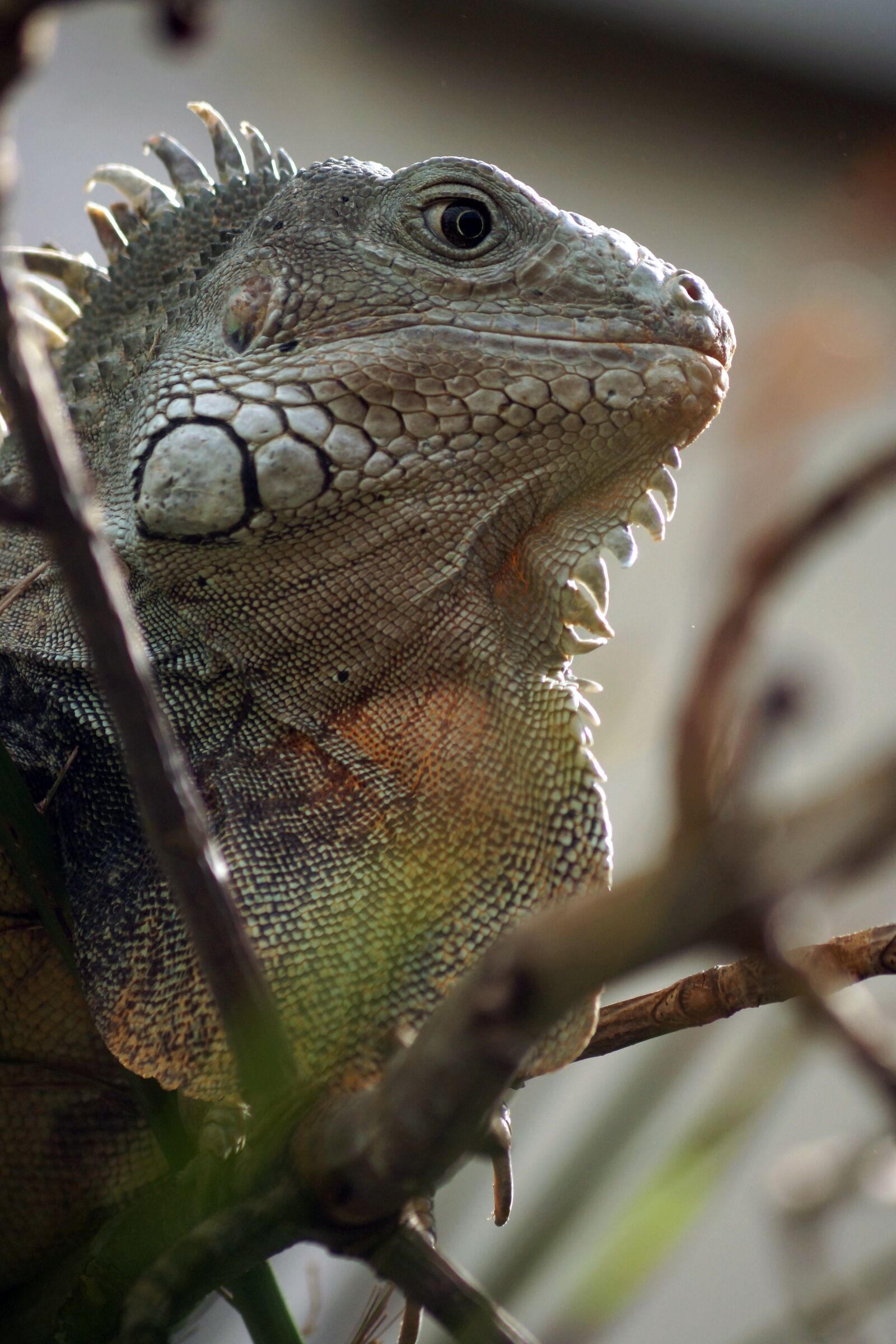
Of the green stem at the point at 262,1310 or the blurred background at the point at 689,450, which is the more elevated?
the blurred background at the point at 689,450

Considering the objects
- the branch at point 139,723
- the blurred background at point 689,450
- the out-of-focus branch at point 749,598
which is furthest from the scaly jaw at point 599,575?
the out-of-focus branch at point 749,598

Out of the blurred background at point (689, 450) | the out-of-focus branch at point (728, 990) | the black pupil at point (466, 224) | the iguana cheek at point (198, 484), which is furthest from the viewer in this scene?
the black pupil at point (466, 224)

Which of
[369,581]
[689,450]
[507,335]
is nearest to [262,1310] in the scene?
[369,581]

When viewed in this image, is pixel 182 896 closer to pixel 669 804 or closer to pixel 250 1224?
pixel 250 1224

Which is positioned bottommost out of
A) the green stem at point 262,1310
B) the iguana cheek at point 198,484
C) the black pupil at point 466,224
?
the green stem at point 262,1310

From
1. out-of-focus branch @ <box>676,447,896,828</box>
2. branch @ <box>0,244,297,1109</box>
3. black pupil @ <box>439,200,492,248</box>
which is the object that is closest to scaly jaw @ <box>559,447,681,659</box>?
black pupil @ <box>439,200,492,248</box>

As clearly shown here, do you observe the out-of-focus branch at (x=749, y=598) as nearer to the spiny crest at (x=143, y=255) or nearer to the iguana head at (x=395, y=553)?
the iguana head at (x=395, y=553)

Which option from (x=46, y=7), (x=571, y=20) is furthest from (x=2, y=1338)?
(x=571, y=20)

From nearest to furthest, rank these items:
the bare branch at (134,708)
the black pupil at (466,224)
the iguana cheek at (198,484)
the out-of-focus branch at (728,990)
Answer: the bare branch at (134,708) < the out-of-focus branch at (728,990) < the iguana cheek at (198,484) < the black pupil at (466,224)
